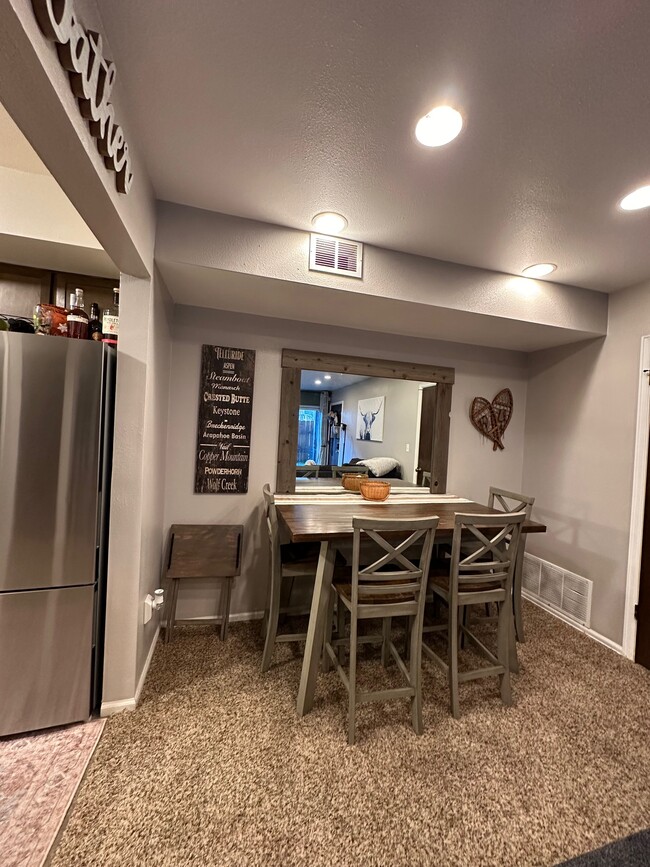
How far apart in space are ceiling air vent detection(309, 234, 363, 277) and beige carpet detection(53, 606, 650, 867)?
7.93 ft

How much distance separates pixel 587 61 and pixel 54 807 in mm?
3116

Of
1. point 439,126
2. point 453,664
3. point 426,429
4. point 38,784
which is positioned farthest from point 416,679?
point 439,126

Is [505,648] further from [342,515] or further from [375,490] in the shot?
[375,490]

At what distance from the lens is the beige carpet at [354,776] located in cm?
128

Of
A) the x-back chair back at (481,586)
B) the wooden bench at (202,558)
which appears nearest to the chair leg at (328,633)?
the x-back chair back at (481,586)

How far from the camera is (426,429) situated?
134 inches

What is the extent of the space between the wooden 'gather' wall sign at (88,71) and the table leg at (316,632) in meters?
1.81

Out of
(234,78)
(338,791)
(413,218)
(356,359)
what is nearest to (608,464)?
(356,359)

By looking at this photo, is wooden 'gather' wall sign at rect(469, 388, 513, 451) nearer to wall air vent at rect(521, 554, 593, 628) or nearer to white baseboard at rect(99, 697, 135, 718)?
wall air vent at rect(521, 554, 593, 628)

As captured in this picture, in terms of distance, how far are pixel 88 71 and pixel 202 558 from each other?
7.66ft

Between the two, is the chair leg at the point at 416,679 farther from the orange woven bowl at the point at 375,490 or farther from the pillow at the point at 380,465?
the pillow at the point at 380,465

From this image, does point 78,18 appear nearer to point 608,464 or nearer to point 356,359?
point 356,359

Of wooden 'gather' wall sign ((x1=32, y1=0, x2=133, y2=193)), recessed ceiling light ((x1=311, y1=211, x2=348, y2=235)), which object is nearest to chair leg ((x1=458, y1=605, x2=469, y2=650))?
recessed ceiling light ((x1=311, y1=211, x2=348, y2=235))

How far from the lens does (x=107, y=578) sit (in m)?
1.82
